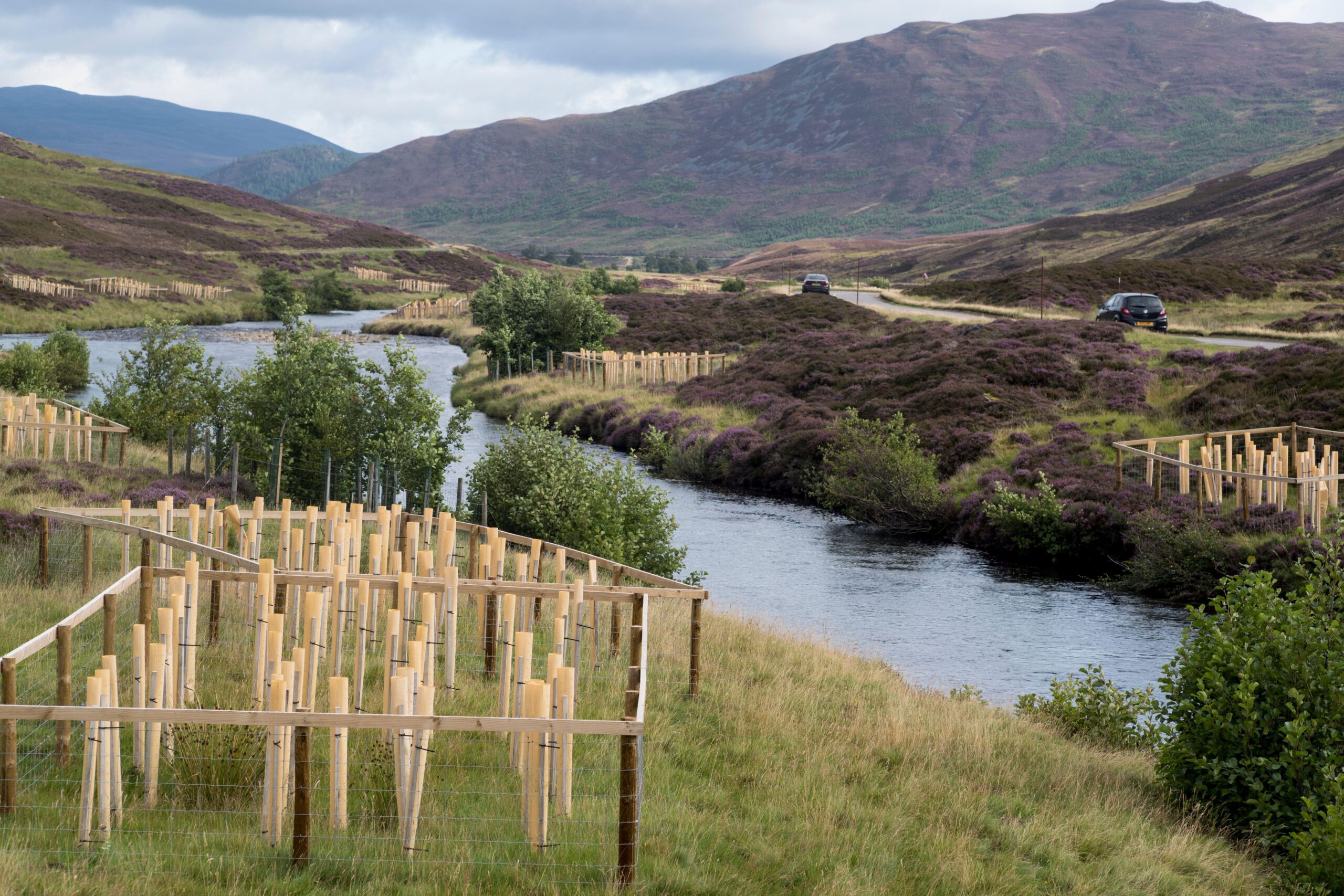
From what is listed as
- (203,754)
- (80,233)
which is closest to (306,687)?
(203,754)

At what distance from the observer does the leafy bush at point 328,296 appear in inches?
3487

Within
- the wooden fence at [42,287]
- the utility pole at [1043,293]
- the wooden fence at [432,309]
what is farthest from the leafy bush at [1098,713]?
the wooden fence at [432,309]

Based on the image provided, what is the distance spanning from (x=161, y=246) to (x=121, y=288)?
24314 mm

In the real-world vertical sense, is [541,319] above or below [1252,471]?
above

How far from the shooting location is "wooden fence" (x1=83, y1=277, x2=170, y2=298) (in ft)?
242

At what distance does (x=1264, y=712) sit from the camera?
31.3 ft

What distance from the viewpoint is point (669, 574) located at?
1997cm

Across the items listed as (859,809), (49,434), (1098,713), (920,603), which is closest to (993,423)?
(920,603)

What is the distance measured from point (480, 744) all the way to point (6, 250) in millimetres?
83856

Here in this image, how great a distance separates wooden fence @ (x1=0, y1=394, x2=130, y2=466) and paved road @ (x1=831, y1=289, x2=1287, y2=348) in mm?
32767

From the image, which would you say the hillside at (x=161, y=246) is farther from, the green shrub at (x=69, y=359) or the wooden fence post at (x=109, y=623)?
the wooden fence post at (x=109, y=623)

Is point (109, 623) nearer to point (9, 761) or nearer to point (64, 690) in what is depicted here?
point (64, 690)

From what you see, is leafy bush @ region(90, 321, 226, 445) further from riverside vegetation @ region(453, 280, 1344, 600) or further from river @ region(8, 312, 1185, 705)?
riverside vegetation @ region(453, 280, 1344, 600)

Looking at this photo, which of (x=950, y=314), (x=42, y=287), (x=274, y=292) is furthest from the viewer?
(x=274, y=292)
